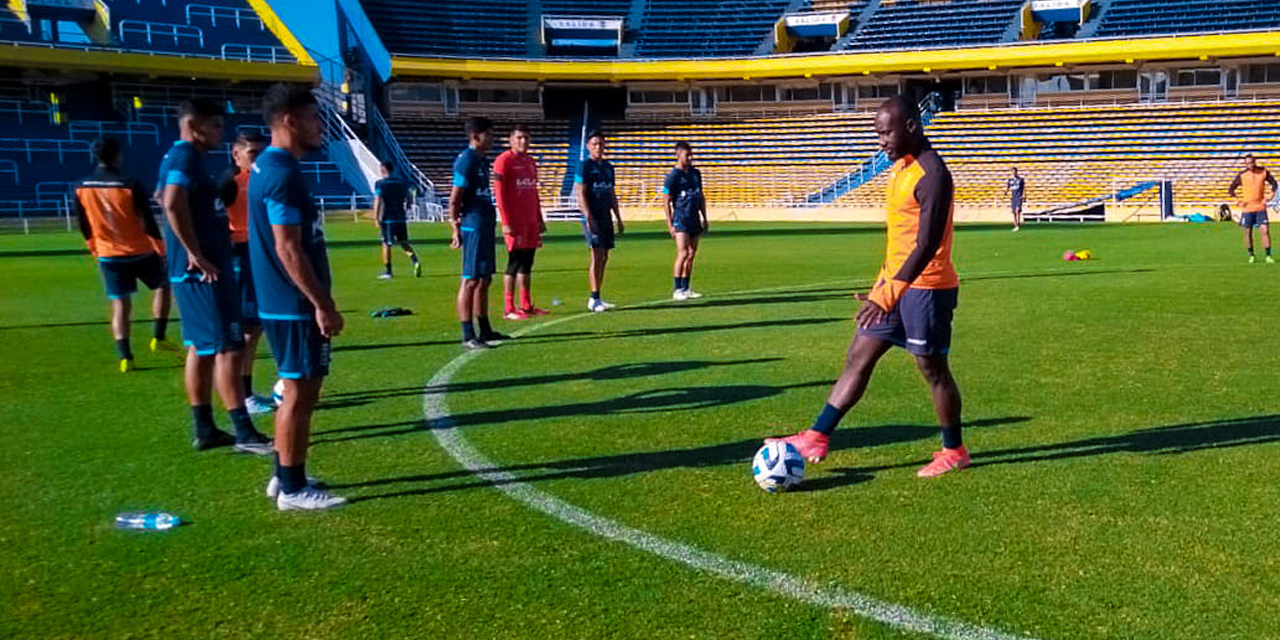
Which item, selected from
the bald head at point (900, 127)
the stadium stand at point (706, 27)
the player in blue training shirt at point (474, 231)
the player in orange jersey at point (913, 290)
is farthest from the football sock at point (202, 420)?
the stadium stand at point (706, 27)

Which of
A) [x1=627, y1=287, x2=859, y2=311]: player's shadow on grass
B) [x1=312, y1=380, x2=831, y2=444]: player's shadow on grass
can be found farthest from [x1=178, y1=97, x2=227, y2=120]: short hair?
[x1=627, y1=287, x2=859, y2=311]: player's shadow on grass

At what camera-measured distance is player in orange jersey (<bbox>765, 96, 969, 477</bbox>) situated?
5148mm

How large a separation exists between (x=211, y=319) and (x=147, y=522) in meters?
1.88

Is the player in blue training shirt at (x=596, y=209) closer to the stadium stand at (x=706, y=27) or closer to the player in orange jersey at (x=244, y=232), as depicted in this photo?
the player in orange jersey at (x=244, y=232)

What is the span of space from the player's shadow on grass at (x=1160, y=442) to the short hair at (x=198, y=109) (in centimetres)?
474

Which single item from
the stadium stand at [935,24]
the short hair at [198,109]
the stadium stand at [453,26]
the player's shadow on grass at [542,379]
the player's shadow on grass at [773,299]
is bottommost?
the player's shadow on grass at [542,379]

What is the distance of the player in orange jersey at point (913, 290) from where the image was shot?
515cm

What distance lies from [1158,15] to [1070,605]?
48.6 meters

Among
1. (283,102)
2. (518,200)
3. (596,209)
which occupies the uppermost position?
(283,102)

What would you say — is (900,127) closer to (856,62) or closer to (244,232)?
(244,232)

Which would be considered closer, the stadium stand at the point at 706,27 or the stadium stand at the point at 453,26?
the stadium stand at the point at 453,26

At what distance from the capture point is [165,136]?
4344 centimetres

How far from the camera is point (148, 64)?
1625 inches

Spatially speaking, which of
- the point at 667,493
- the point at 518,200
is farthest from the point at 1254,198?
the point at 667,493
